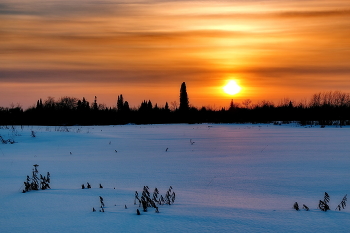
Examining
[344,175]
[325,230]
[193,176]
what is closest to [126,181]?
[193,176]

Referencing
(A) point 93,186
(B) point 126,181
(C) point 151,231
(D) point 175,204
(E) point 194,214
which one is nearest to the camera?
(C) point 151,231

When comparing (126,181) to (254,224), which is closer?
(254,224)

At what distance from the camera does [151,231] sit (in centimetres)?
344

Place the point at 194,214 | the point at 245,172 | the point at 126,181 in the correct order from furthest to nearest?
the point at 245,172 → the point at 126,181 → the point at 194,214

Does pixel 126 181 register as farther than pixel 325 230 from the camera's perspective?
Yes

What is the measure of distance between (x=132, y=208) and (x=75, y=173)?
3.81 m

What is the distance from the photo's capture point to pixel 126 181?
6816 millimetres

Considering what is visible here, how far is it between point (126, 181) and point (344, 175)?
489cm

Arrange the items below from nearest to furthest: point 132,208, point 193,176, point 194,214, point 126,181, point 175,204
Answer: point 194,214, point 132,208, point 175,204, point 126,181, point 193,176

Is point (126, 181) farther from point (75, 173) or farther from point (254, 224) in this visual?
point (254, 224)

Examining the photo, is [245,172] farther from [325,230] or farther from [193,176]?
[325,230]

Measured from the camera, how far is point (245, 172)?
7852 millimetres

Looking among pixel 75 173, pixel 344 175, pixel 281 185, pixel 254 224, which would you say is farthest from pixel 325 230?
pixel 75 173

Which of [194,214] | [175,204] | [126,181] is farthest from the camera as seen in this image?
[126,181]
